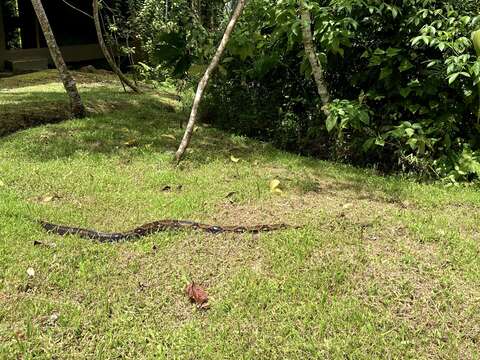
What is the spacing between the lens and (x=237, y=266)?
11.1ft

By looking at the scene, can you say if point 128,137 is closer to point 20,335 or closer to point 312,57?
point 312,57

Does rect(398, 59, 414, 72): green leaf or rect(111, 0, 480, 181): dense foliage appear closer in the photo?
rect(111, 0, 480, 181): dense foliage

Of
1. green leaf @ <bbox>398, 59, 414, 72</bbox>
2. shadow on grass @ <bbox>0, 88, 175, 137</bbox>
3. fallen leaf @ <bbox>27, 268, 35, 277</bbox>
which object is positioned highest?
green leaf @ <bbox>398, 59, 414, 72</bbox>

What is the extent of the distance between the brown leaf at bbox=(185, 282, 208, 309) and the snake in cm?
70

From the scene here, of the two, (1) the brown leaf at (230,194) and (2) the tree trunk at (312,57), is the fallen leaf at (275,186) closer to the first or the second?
(1) the brown leaf at (230,194)

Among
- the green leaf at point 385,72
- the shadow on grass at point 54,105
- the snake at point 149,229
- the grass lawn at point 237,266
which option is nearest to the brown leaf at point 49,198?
the grass lawn at point 237,266

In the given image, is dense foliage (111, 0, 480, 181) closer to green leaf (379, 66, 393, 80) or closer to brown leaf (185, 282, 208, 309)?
green leaf (379, 66, 393, 80)

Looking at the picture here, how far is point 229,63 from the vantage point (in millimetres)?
7691

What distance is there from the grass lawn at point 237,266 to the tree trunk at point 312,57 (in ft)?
3.47

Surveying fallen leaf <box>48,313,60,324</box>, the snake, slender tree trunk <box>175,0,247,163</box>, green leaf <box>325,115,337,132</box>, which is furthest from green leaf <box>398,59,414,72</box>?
fallen leaf <box>48,313,60,324</box>

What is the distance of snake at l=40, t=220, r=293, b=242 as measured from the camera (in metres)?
3.68

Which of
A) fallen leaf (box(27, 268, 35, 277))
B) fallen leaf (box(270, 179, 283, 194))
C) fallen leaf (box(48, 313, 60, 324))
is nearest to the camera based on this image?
fallen leaf (box(48, 313, 60, 324))

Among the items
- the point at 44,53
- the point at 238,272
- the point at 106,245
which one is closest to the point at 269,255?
the point at 238,272

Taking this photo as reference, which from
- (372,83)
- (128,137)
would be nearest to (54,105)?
(128,137)
